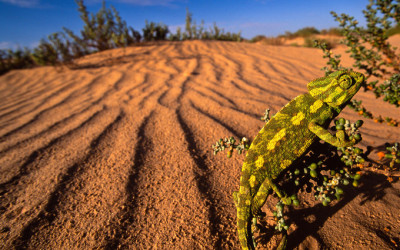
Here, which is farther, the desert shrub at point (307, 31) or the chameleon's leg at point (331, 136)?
the desert shrub at point (307, 31)

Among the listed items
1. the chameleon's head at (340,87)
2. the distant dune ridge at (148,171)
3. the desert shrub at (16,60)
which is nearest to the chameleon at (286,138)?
the chameleon's head at (340,87)

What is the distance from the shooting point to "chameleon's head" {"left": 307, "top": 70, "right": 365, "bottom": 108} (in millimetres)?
1063

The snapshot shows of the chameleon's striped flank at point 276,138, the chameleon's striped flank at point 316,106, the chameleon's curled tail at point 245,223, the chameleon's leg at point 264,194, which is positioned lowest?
the chameleon's curled tail at point 245,223

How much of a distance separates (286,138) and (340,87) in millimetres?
399

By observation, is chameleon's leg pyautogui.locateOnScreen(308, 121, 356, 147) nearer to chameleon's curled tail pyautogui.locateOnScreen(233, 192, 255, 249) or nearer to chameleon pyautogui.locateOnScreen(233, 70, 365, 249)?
chameleon pyautogui.locateOnScreen(233, 70, 365, 249)

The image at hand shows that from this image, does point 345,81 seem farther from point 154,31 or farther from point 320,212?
point 154,31

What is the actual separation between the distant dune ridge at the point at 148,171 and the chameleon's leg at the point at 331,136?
0.81 metres

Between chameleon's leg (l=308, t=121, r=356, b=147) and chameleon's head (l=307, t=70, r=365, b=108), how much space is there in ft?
0.53

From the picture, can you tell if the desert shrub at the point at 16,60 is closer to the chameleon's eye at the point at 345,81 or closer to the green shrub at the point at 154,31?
the green shrub at the point at 154,31

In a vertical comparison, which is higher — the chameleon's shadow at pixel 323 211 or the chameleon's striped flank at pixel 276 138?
the chameleon's striped flank at pixel 276 138

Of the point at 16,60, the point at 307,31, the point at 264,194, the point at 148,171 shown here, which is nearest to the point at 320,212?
the point at 264,194

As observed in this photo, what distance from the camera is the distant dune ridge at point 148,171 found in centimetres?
144

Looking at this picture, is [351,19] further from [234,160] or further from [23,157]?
[23,157]

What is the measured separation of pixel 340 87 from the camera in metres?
1.08
